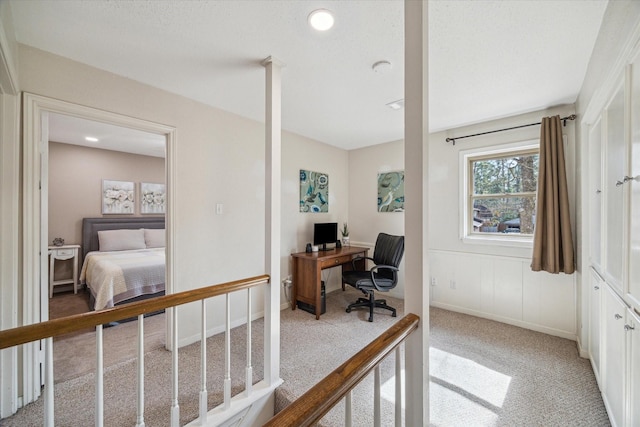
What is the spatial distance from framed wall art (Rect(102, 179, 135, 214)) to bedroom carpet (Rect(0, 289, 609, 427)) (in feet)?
11.6

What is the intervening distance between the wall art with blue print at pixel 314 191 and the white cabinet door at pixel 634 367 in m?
3.12

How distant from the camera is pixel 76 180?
445 centimetres

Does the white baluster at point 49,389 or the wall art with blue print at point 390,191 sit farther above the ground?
the wall art with blue print at point 390,191

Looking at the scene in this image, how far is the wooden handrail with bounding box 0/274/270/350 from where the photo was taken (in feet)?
3.43

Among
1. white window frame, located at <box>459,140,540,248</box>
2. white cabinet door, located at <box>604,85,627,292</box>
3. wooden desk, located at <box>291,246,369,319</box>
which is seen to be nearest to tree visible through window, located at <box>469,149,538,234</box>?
white window frame, located at <box>459,140,540,248</box>

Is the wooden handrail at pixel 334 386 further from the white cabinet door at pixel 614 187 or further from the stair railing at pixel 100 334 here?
the white cabinet door at pixel 614 187

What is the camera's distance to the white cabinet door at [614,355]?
137 centimetres

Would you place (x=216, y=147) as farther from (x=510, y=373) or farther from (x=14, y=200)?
(x=510, y=373)

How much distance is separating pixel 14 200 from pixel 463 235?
4219mm

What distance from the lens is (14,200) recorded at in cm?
172

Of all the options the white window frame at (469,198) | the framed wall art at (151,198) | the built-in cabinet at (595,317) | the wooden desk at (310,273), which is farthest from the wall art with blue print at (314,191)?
the framed wall art at (151,198)

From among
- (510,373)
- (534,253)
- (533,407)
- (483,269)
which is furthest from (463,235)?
(533,407)

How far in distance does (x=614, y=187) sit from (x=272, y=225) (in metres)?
2.15

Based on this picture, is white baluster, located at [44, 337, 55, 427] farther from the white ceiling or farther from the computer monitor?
the computer monitor
